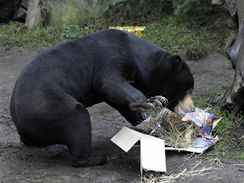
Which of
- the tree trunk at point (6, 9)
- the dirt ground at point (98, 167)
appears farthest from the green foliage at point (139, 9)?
the dirt ground at point (98, 167)

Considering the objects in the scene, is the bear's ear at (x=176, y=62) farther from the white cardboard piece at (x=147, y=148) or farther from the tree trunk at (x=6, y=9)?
the tree trunk at (x=6, y=9)

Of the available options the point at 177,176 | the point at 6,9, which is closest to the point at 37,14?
the point at 6,9

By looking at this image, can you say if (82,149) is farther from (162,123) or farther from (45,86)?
(162,123)

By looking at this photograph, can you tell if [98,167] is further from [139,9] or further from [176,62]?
[139,9]

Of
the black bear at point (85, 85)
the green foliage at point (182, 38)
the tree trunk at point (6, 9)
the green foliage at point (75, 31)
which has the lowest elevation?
the tree trunk at point (6, 9)

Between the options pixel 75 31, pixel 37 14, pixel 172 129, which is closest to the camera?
pixel 172 129

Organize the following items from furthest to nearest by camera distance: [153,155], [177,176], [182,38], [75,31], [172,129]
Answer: [75,31] → [182,38] → [172,129] → [153,155] → [177,176]

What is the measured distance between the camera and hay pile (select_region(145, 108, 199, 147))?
4.92 m

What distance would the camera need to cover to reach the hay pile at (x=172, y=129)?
492 cm

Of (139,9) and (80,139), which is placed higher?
(80,139)

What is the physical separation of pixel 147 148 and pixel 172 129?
0.62 m

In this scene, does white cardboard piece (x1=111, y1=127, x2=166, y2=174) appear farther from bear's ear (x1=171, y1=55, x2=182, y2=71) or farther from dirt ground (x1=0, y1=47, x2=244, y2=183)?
bear's ear (x1=171, y1=55, x2=182, y2=71)

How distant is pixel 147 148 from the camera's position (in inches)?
177

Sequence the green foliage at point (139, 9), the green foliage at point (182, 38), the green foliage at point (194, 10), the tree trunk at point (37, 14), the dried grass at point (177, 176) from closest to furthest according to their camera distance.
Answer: the dried grass at point (177, 176), the green foliage at point (182, 38), the green foliage at point (194, 10), the green foliage at point (139, 9), the tree trunk at point (37, 14)
